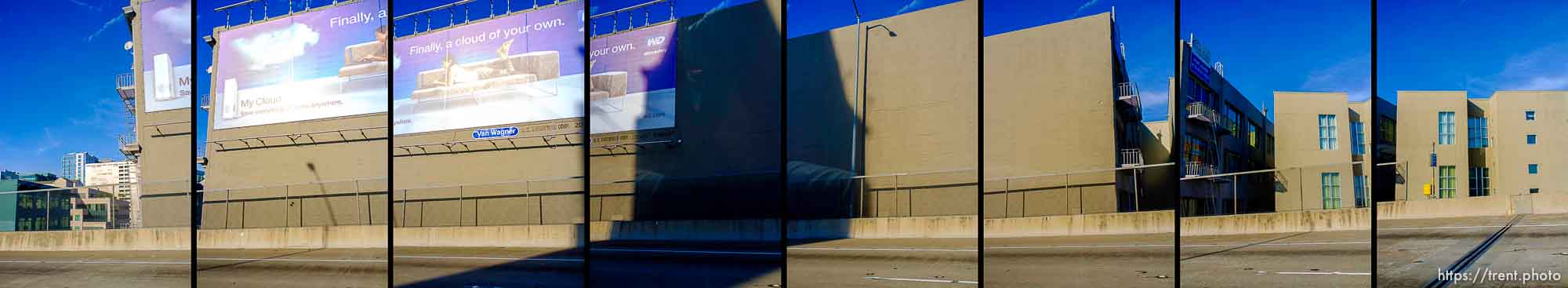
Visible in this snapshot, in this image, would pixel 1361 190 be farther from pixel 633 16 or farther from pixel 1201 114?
pixel 633 16

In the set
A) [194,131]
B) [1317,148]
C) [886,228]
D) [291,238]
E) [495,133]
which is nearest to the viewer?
[1317,148]

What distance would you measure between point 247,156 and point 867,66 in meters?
4.41

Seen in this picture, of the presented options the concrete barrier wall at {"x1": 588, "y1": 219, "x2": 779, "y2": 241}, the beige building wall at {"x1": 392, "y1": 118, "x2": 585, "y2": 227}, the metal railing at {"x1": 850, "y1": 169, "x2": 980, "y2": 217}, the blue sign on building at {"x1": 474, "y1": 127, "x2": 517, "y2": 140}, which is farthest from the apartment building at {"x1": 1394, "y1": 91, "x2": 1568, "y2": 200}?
the blue sign on building at {"x1": 474, "y1": 127, "x2": 517, "y2": 140}

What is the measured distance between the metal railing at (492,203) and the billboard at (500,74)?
606 mm

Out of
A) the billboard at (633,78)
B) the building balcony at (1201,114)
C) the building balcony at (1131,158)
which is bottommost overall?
the building balcony at (1131,158)

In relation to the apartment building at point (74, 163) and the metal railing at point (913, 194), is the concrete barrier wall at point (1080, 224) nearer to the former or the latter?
the metal railing at point (913, 194)

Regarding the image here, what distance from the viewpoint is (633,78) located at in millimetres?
5590

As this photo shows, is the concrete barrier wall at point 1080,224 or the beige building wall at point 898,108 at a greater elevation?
the beige building wall at point 898,108

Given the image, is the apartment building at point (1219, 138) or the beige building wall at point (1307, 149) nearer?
the apartment building at point (1219, 138)

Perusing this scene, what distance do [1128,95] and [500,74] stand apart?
508cm

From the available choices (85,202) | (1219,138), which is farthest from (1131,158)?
(85,202)

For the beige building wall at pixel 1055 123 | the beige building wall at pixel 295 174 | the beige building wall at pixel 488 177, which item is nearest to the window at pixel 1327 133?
the beige building wall at pixel 1055 123

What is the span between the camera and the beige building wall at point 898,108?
16.4ft

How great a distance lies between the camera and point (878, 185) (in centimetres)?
511
